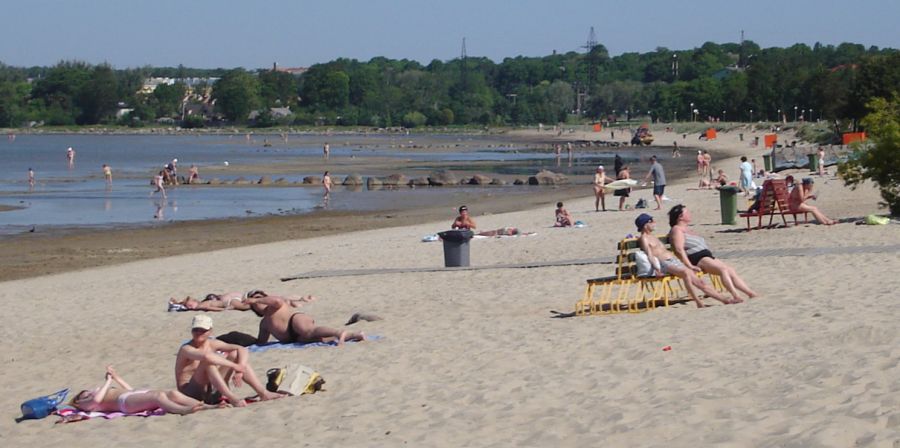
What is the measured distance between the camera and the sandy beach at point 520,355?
732 centimetres

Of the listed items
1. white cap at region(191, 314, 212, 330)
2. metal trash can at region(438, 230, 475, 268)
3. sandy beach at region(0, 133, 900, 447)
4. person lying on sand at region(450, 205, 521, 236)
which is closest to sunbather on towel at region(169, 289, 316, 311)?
sandy beach at region(0, 133, 900, 447)

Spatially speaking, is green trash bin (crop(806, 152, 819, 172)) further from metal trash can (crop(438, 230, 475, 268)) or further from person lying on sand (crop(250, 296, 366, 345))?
person lying on sand (crop(250, 296, 366, 345))

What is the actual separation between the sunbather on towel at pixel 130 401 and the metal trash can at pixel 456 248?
298 inches

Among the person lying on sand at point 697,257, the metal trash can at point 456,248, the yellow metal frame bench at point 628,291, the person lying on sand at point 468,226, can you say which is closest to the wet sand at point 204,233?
the person lying on sand at point 468,226

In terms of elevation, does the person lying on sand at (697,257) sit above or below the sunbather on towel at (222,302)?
above

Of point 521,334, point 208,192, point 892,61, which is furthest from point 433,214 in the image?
point 892,61

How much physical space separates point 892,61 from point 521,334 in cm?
5951

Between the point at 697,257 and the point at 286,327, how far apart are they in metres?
4.04

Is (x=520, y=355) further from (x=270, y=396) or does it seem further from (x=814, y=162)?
(x=814, y=162)

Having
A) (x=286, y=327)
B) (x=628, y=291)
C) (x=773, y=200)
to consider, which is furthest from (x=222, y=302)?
(x=773, y=200)

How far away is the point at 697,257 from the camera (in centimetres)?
1208

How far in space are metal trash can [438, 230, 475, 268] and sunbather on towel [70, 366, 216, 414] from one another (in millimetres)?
7558

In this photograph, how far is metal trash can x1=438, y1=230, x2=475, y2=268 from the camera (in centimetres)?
1659

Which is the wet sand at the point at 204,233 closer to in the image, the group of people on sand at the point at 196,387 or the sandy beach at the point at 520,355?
the sandy beach at the point at 520,355
